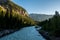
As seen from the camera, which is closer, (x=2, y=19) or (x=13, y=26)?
(x=2, y=19)

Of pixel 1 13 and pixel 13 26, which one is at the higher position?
pixel 1 13

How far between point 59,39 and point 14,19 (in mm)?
88235

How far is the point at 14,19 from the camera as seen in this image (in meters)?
142

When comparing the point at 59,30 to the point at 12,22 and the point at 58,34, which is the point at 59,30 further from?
the point at 12,22

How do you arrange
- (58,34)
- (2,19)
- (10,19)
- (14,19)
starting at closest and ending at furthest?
1. (58,34)
2. (2,19)
3. (10,19)
4. (14,19)

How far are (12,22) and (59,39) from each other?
266 feet

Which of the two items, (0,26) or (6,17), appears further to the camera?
(6,17)

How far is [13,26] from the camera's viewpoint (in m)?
132

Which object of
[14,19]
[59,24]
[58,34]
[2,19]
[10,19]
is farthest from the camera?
[14,19]

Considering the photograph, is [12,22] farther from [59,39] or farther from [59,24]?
[59,39]

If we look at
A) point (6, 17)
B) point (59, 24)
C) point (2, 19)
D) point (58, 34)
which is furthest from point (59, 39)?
point (6, 17)

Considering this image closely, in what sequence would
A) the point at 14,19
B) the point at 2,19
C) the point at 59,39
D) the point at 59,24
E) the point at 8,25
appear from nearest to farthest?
the point at 59,39 → the point at 59,24 → the point at 2,19 → the point at 8,25 → the point at 14,19

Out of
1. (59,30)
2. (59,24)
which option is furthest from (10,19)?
(59,30)

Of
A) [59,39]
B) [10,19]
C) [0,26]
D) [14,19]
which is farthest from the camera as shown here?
[14,19]
